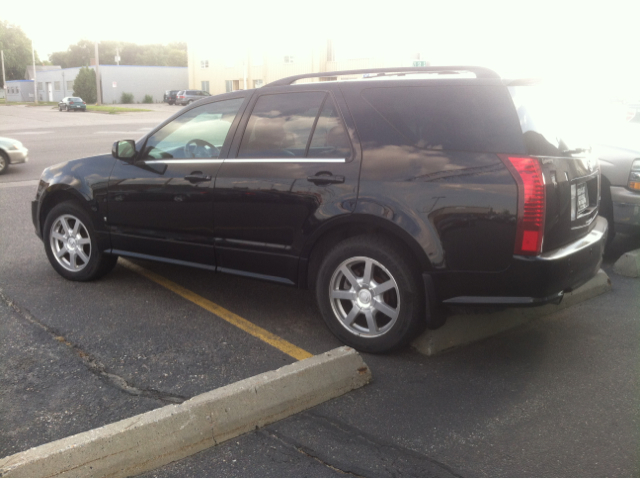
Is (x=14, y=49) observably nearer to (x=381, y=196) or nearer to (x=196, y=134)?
(x=196, y=134)

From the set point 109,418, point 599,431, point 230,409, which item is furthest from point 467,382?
point 109,418

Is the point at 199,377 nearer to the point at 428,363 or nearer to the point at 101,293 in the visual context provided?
the point at 428,363

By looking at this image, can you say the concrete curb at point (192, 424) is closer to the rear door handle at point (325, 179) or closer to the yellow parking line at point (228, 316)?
the yellow parking line at point (228, 316)

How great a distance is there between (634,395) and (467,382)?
0.93m

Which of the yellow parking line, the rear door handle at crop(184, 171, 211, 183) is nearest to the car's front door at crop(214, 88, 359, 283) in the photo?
the rear door handle at crop(184, 171, 211, 183)

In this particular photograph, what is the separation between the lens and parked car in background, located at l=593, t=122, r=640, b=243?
6.62 meters

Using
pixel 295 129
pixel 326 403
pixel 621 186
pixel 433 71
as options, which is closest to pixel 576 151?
pixel 433 71

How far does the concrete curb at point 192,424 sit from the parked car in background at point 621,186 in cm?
398

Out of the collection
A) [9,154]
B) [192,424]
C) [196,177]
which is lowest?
[192,424]

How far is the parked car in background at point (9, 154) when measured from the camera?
1408 centimetres

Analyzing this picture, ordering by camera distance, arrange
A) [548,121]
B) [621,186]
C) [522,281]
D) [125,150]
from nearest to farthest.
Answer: [522,281] → [548,121] → [125,150] → [621,186]

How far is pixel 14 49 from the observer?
106m

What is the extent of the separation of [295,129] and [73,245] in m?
2.55

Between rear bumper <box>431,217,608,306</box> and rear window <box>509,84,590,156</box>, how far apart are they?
2.07ft
